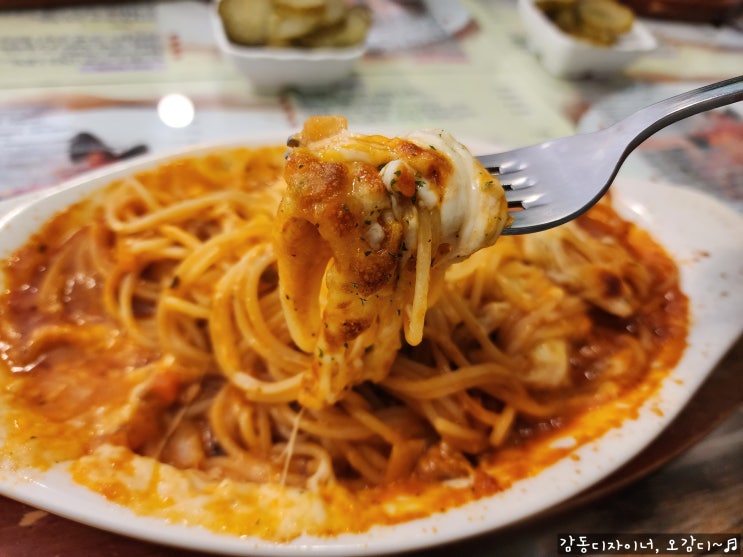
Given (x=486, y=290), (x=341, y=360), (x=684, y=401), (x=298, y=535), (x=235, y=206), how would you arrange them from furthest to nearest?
(x=235, y=206)
(x=486, y=290)
(x=684, y=401)
(x=341, y=360)
(x=298, y=535)

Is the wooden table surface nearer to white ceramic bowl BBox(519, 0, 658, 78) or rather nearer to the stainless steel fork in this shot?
the stainless steel fork

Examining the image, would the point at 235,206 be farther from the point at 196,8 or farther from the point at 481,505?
the point at 196,8

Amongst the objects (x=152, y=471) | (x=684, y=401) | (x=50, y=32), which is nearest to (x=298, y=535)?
(x=152, y=471)

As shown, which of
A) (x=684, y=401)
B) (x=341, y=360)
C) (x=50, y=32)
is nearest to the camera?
(x=341, y=360)

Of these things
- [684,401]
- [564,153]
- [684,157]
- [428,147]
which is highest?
[428,147]

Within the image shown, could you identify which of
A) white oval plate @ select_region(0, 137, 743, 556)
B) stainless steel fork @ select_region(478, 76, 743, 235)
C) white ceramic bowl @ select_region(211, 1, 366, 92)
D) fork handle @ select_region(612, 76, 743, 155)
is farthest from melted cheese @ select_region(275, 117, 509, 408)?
white ceramic bowl @ select_region(211, 1, 366, 92)

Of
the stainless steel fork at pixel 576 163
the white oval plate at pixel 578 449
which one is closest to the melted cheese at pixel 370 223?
the stainless steel fork at pixel 576 163

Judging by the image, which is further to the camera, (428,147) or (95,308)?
(95,308)
